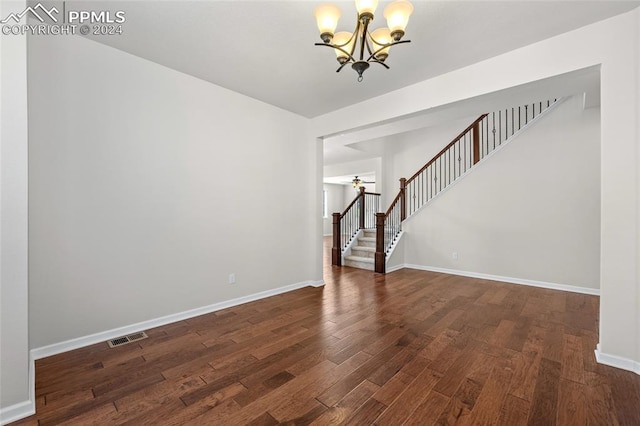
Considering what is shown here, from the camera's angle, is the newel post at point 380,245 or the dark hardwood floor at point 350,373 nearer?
the dark hardwood floor at point 350,373

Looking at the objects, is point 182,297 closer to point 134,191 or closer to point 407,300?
point 134,191

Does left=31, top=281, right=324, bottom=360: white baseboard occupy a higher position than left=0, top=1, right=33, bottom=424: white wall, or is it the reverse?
left=0, top=1, right=33, bottom=424: white wall

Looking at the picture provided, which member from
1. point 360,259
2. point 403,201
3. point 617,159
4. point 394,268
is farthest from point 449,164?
point 617,159

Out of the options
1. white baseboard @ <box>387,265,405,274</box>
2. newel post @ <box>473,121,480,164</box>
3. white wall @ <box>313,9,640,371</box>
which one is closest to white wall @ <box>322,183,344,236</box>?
white baseboard @ <box>387,265,405,274</box>

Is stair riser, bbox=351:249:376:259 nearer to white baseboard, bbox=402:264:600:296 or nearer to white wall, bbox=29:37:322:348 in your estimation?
white baseboard, bbox=402:264:600:296

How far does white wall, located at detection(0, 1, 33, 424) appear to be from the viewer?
5.33 feet

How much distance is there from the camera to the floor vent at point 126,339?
2.56 metres

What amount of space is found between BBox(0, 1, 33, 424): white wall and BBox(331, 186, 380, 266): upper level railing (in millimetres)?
5160

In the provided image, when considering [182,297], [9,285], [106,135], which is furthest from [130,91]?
[182,297]

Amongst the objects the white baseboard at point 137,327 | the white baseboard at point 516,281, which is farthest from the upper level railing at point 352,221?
the white baseboard at point 137,327

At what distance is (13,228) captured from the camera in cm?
167

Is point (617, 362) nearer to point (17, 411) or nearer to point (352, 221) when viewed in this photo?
point (17, 411)

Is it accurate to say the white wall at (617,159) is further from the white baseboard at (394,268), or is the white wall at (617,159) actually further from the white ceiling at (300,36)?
the white baseboard at (394,268)

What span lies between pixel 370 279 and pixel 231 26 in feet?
13.9
